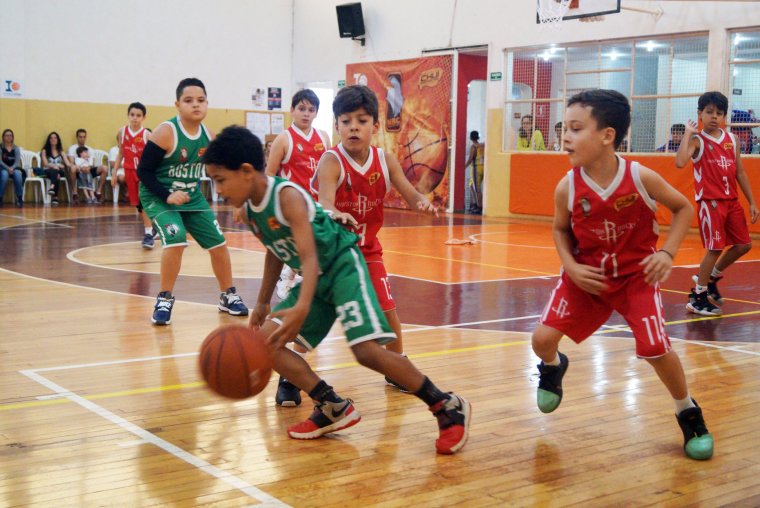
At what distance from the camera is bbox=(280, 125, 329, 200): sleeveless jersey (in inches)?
260

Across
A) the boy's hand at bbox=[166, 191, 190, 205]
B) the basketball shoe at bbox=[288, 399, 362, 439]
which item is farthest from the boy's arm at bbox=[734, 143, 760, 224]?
the basketball shoe at bbox=[288, 399, 362, 439]

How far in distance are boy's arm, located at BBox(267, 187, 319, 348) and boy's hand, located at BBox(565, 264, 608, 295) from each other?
3.53 ft

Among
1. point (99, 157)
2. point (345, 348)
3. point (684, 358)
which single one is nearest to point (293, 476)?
point (345, 348)

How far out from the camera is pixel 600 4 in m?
14.8

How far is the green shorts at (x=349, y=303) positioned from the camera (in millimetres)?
3504

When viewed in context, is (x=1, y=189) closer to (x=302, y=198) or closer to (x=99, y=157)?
(x=99, y=157)

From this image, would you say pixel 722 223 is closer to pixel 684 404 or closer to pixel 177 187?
pixel 684 404

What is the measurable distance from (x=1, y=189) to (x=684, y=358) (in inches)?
606

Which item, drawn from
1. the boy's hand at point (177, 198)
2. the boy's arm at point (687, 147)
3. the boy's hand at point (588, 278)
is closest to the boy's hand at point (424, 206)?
the boy's hand at point (588, 278)

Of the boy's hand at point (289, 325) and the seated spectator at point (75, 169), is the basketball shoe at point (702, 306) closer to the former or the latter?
the boy's hand at point (289, 325)

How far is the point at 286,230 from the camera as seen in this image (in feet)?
11.4

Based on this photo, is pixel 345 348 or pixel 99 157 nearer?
pixel 345 348

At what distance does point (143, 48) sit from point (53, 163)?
3.58 meters

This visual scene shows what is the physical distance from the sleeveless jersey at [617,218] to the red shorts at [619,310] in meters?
0.08
